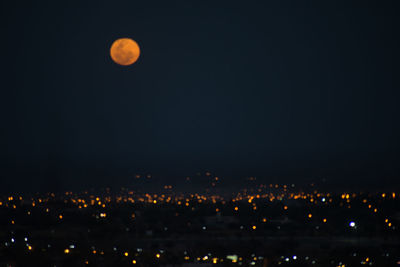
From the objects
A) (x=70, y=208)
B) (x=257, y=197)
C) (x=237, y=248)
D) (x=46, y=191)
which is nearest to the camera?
(x=237, y=248)

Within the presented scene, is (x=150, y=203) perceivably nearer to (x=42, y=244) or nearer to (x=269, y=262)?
(x=42, y=244)

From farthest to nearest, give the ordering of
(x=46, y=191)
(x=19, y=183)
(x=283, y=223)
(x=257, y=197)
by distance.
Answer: (x=19, y=183), (x=46, y=191), (x=257, y=197), (x=283, y=223)

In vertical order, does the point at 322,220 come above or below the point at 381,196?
below

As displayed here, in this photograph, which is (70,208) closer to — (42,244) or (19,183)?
(42,244)

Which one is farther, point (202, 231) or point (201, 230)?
point (201, 230)

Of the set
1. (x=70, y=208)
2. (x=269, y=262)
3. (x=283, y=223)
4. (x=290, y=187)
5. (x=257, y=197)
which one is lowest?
(x=269, y=262)

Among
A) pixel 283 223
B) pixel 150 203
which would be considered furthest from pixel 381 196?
pixel 150 203

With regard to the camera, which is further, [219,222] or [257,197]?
[257,197]

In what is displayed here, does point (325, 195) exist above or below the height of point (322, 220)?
above

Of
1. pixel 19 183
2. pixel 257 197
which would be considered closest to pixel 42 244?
pixel 257 197
